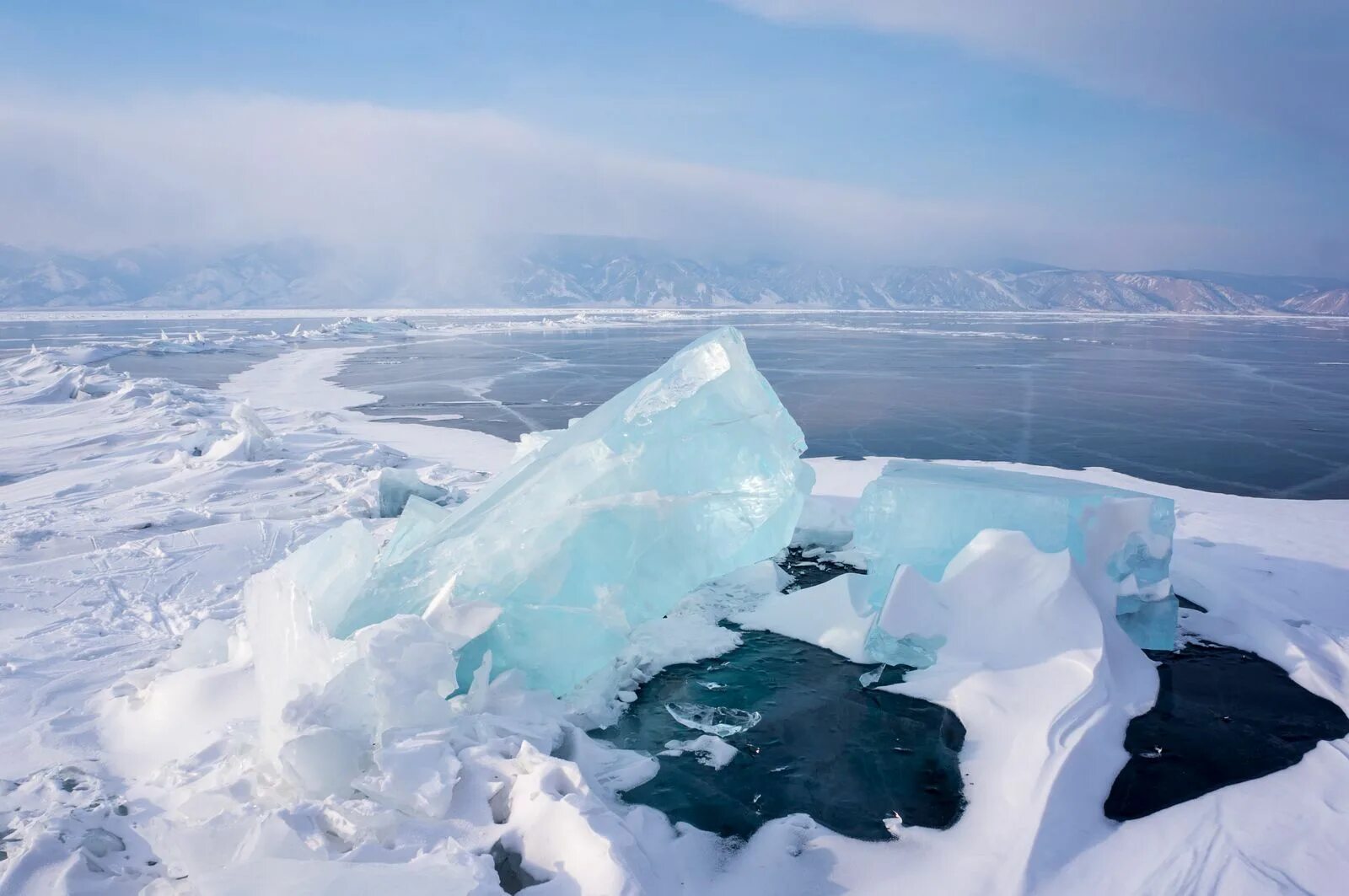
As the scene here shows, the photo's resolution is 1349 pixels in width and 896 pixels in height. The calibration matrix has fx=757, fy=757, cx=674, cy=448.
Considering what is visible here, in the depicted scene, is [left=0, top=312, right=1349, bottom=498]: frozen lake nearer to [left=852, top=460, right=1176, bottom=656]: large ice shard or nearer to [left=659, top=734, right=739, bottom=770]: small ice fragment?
[left=852, top=460, right=1176, bottom=656]: large ice shard

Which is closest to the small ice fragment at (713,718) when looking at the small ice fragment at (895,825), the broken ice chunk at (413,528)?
the small ice fragment at (895,825)

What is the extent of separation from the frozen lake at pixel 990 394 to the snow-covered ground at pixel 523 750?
3.95m

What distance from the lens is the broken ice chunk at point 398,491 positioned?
7.37 m

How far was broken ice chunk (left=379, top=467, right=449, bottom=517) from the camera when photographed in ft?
24.2

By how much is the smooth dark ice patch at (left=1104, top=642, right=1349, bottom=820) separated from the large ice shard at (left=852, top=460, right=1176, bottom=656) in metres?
0.37

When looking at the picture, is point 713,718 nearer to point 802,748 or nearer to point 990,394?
point 802,748

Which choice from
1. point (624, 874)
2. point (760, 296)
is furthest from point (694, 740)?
point (760, 296)

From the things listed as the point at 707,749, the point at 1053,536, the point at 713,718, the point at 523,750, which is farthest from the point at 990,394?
the point at 523,750

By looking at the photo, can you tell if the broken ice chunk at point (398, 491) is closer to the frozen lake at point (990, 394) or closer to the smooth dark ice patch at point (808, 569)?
the smooth dark ice patch at point (808, 569)

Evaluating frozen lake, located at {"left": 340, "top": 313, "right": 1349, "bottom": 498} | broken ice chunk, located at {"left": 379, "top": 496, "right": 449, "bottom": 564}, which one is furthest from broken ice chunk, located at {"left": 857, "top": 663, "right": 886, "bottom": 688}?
frozen lake, located at {"left": 340, "top": 313, "right": 1349, "bottom": 498}

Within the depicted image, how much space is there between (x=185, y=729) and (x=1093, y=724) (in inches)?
173

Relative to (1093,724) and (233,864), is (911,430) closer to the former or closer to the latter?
(1093,724)

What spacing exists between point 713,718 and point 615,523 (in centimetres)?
125

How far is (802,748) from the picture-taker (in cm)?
377
